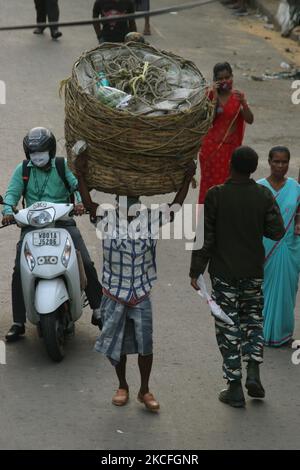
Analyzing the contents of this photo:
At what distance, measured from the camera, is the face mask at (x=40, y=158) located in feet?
25.1

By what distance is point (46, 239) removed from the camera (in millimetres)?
7508

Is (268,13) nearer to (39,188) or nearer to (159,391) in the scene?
(39,188)

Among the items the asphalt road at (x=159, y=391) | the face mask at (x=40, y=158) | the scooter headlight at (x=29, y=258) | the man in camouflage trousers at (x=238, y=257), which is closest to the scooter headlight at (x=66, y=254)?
the scooter headlight at (x=29, y=258)

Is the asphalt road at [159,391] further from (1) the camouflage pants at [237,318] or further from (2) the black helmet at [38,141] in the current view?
(2) the black helmet at [38,141]

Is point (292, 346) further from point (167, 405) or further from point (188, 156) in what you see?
point (188, 156)

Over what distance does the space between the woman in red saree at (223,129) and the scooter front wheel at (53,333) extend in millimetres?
2540

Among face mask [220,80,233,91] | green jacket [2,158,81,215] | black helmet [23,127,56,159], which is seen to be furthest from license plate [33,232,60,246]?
face mask [220,80,233,91]

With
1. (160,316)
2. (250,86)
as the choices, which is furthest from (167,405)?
(250,86)

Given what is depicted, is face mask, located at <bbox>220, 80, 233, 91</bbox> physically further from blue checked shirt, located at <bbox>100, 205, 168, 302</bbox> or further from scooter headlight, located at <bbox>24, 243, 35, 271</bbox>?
blue checked shirt, located at <bbox>100, 205, 168, 302</bbox>

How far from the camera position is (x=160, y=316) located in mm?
8484

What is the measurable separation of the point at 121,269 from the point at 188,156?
79 centimetres

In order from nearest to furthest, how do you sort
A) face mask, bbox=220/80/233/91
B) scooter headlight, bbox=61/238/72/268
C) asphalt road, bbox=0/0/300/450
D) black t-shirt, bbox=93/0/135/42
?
asphalt road, bbox=0/0/300/450 < scooter headlight, bbox=61/238/72/268 < face mask, bbox=220/80/233/91 < black t-shirt, bbox=93/0/135/42

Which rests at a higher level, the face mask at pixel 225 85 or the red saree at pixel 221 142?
the face mask at pixel 225 85

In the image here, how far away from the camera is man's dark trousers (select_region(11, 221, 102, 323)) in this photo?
771 centimetres
